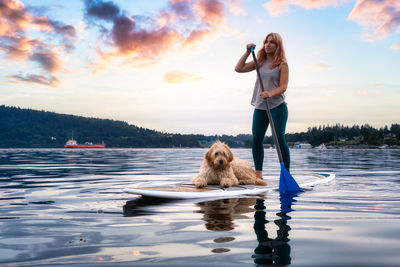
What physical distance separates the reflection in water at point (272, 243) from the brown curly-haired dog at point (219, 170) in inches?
84.3

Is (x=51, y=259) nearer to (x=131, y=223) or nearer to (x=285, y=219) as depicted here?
(x=131, y=223)

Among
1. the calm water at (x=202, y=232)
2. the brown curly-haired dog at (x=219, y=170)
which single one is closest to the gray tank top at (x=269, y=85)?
the brown curly-haired dog at (x=219, y=170)

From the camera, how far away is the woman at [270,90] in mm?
6430

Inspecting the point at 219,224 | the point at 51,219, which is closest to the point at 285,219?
the point at 219,224

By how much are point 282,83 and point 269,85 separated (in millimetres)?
329

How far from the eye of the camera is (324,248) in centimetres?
246

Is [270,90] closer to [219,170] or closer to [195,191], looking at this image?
[219,170]

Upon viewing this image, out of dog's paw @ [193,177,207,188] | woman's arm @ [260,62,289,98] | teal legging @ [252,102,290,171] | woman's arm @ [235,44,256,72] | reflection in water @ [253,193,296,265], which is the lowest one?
reflection in water @ [253,193,296,265]

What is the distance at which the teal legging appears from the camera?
6.55 metres

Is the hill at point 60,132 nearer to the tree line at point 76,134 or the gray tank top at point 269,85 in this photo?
the tree line at point 76,134

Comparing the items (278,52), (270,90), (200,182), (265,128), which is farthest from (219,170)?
(278,52)

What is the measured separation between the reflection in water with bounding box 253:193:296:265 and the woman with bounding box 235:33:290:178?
9.79ft

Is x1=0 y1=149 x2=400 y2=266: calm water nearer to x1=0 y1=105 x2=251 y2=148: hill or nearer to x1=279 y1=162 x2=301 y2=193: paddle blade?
x1=279 y1=162 x2=301 y2=193: paddle blade

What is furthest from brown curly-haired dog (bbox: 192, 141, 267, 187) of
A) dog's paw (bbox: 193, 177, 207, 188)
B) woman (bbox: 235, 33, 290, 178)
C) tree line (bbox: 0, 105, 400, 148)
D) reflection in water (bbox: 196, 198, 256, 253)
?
tree line (bbox: 0, 105, 400, 148)
